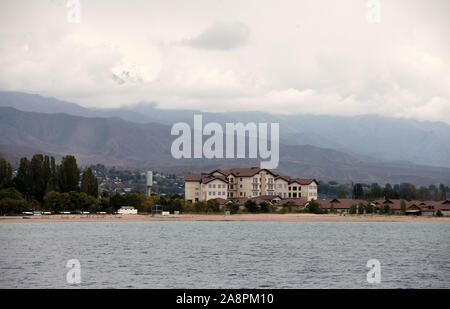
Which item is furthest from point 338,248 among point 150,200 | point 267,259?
point 150,200

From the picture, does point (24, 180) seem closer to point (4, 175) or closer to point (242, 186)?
point (4, 175)

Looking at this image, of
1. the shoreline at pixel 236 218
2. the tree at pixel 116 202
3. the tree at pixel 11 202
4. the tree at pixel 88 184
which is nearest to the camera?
the shoreline at pixel 236 218

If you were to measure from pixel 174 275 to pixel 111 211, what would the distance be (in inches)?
4001

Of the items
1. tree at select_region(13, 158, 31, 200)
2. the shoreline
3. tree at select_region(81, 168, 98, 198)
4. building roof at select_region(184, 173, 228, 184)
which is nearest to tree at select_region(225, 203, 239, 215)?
the shoreline

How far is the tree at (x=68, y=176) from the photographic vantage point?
145 meters

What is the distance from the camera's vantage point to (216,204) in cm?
15150

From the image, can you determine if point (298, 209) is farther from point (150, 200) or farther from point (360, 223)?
point (150, 200)

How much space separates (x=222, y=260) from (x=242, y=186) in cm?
11187

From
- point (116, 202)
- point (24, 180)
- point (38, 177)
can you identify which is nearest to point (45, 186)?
point (38, 177)

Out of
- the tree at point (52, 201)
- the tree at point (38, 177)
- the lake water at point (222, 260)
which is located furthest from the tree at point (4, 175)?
the lake water at point (222, 260)

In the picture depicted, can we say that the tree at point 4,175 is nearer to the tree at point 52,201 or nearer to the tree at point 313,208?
the tree at point 52,201

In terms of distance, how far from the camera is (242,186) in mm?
174500

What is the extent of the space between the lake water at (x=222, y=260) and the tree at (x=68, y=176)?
1993 inches

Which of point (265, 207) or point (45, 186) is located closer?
point (45, 186)
